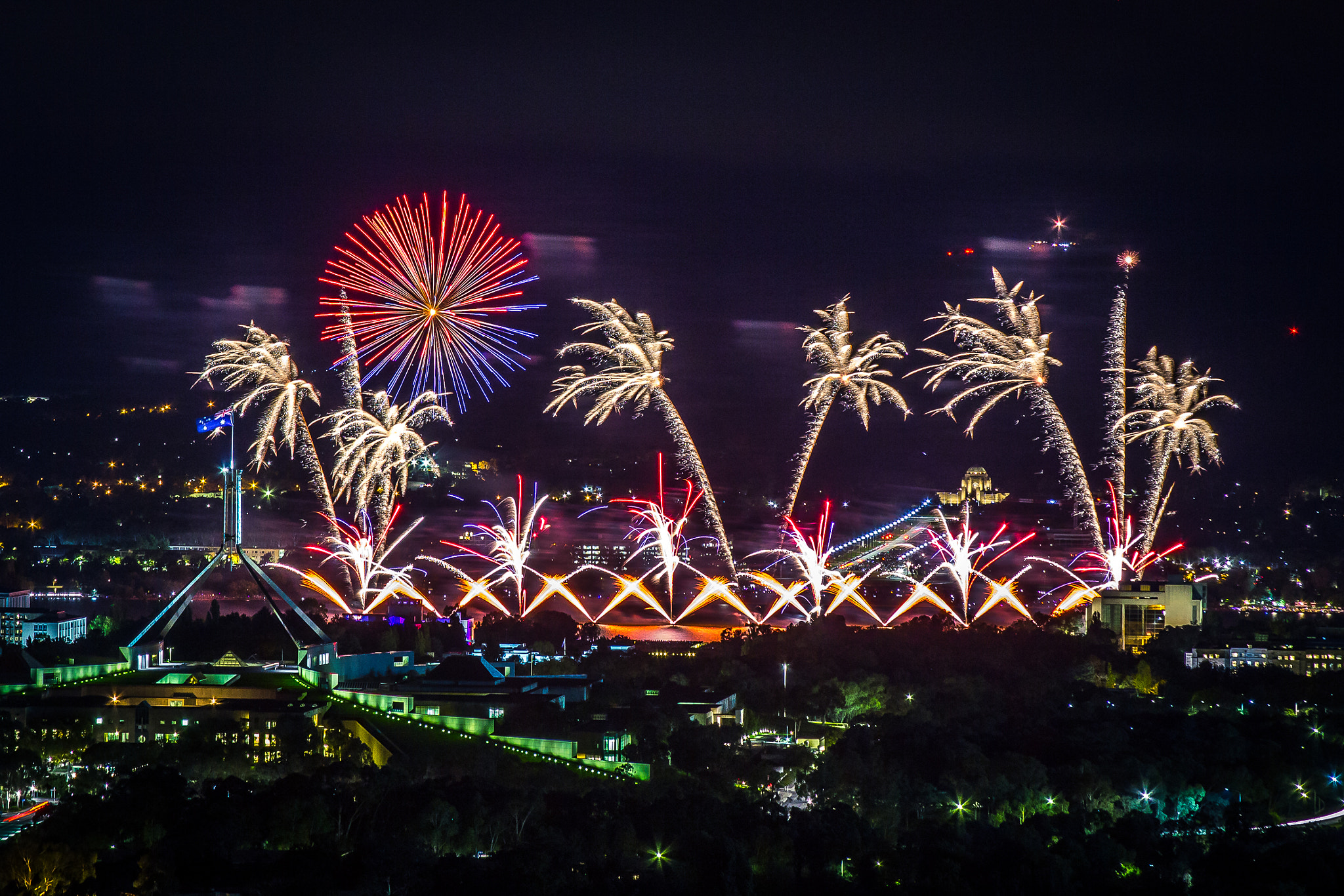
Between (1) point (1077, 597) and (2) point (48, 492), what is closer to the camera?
(1) point (1077, 597)

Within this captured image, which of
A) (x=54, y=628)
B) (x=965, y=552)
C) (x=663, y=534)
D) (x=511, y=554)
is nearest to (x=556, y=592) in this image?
(x=511, y=554)

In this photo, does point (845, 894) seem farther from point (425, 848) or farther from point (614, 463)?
point (614, 463)

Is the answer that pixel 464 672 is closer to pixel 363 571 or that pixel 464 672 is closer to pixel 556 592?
pixel 363 571

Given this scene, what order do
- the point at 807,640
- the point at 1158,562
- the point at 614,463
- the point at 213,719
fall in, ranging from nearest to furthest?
the point at 213,719, the point at 807,640, the point at 1158,562, the point at 614,463

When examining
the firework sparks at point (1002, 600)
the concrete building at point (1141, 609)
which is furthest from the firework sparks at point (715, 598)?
the concrete building at point (1141, 609)

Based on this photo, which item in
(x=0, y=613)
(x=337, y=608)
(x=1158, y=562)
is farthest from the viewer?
(x=1158, y=562)

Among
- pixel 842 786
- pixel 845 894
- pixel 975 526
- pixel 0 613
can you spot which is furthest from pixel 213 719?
pixel 975 526
